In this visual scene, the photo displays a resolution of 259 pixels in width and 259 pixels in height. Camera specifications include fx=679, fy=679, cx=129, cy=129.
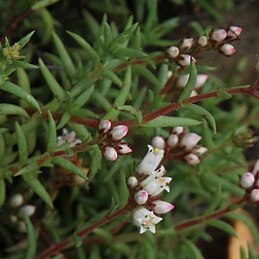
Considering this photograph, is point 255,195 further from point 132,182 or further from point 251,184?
point 132,182

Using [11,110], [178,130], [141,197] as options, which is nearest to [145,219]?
[141,197]

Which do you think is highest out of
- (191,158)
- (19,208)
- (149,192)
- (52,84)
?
(52,84)

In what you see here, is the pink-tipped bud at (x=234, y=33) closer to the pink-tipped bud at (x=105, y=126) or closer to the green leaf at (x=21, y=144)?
the pink-tipped bud at (x=105, y=126)

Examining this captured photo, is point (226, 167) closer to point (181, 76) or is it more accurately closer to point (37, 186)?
point (181, 76)

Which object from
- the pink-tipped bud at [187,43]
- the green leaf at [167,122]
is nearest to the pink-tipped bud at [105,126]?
the green leaf at [167,122]

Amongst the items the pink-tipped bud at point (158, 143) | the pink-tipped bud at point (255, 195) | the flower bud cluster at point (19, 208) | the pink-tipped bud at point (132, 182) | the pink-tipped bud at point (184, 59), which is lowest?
the flower bud cluster at point (19, 208)

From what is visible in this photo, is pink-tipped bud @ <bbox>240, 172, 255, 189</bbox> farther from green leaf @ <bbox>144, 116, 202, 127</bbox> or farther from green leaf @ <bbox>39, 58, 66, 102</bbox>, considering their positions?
green leaf @ <bbox>39, 58, 66, 102</bbox>
